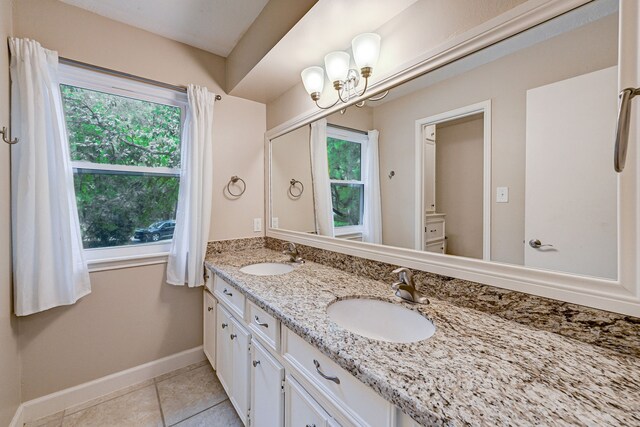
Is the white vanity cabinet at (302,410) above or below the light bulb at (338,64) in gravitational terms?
below

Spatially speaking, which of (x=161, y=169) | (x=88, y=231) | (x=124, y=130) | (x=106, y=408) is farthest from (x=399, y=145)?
(x=106, y=408)

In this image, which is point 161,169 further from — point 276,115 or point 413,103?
point 413,103

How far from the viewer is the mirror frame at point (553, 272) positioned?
666 millimetres

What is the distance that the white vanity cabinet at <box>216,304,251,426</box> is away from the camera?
1.30 m

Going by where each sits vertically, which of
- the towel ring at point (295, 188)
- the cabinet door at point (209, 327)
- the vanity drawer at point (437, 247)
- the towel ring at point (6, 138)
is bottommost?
the cabinet door at point (209, 327)

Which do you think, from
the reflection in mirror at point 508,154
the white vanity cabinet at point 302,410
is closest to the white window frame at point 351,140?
the reflection in mirror at point 508,154

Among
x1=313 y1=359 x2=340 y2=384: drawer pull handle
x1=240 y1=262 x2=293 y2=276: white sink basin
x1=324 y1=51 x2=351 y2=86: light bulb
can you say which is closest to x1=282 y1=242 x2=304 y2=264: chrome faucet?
x1=240 y1=262 x2=293 y2=276: white sink basin

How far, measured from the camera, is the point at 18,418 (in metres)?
1.41

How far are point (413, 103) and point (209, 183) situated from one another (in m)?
1.47

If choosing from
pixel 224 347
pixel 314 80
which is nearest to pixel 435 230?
pixel 314 80

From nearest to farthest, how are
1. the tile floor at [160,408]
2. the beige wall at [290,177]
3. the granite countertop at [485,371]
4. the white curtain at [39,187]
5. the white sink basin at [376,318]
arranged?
the granite countertop at [485,371]
the white sink basin at [376,318]
the white curtain at [39,187]
the tile floor at [160,408]
the beige wall at [290,177]

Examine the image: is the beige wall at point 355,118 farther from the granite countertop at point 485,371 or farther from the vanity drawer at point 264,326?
the vanity drawer at point 264,326

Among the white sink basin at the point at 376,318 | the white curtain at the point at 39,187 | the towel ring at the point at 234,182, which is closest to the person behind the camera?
the white sink basin at the point at 376,318

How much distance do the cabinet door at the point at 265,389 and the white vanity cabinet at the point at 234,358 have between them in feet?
0.25
